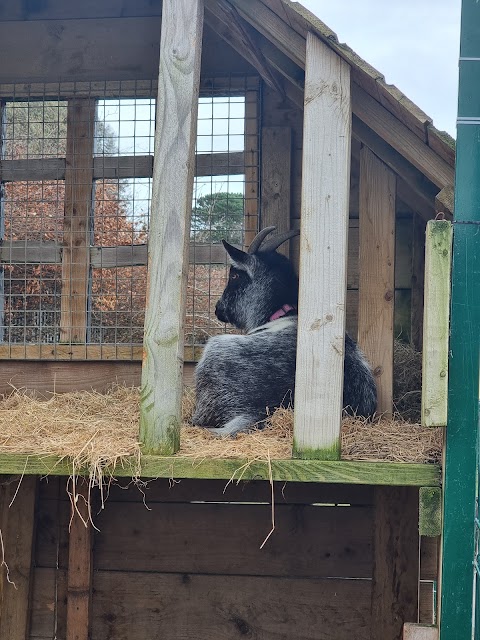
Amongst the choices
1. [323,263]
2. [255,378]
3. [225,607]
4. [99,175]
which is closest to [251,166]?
[99,175]

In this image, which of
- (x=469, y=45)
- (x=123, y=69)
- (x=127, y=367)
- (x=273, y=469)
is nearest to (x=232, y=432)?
(x=273, y=469)

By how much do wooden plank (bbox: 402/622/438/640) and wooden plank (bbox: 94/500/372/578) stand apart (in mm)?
2022

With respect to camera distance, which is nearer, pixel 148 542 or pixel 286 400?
pixel 286 400

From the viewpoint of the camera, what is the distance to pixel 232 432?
18.0ft

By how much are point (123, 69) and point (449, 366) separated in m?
3.87

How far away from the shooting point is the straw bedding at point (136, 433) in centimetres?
459

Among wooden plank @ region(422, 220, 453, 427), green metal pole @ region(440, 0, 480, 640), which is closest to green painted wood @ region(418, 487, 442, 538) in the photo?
green metal pole @ region(440, 0, 480, 640)

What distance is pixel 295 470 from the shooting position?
14.5 feet

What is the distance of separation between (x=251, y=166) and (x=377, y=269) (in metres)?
1.30

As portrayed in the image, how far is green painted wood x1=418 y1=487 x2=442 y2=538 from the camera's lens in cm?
436

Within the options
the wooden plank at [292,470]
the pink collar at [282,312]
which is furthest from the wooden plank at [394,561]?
the wooden plank at [292,470]

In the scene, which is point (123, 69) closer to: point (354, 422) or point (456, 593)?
point (354, 422)

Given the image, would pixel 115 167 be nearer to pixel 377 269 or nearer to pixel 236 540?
pixel 377 269

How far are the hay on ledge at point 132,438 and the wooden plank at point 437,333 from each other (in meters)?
0.65
